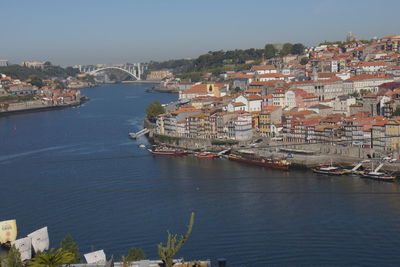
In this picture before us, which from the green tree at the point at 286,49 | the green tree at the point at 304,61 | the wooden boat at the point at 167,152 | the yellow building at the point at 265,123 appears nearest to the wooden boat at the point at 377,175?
the yellow building at the point at 265,123

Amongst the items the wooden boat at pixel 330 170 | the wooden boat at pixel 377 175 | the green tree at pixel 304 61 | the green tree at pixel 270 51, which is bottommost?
the wooden boat at pixel 330 170

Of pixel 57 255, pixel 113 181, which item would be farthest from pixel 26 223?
pixel 57 255

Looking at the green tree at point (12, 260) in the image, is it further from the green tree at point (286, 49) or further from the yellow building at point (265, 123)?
the green tree at point (286, 49)

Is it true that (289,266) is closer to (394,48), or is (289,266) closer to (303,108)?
(303,108)

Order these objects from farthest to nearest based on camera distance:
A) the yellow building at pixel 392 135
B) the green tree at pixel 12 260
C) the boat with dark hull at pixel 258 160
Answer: the boat with dark hull at pixel 258 160 → the yellow building at pixel 392 135 → the green tree at pixel 12 260

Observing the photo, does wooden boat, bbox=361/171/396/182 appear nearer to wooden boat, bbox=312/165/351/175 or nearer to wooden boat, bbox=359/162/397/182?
wooden boat, bbox=359/162/397/182

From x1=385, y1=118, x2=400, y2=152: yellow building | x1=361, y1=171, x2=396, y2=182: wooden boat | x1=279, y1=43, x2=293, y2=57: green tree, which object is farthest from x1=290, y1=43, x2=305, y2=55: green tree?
x1=361, y1=171, x2=396, y2=182: wooden boat

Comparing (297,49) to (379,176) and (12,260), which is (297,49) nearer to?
(379,176)
